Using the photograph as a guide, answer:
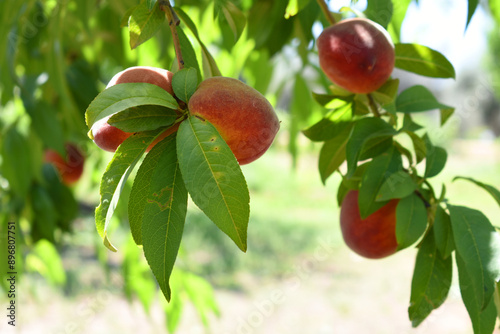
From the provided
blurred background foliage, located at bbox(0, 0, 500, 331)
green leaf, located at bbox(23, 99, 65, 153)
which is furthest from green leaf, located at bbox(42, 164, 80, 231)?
green leaf, located at bbox(23, 99, 65, 153)

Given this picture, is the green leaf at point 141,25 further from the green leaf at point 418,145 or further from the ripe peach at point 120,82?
the green leaf at point 418,145

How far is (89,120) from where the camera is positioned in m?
Answer: 0.36

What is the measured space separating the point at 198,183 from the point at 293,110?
0.92m

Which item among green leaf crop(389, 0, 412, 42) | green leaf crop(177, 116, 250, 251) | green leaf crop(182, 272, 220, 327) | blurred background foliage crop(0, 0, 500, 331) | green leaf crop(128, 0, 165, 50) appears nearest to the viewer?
green leaf crop(177, 116, 250, 251)

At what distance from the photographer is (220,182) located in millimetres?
344

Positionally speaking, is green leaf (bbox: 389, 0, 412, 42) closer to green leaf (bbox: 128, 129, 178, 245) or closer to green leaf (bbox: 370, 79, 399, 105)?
green leaf (bbox: 370, 79, 399, 105)

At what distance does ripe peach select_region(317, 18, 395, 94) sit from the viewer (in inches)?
20.2

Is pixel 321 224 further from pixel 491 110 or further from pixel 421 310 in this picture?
pixel 491 110

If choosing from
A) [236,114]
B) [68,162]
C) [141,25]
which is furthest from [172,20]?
[68,162]

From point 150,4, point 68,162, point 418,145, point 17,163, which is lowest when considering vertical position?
point 68,162

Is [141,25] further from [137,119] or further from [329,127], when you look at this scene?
[329,127]

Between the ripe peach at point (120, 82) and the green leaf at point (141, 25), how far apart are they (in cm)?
4

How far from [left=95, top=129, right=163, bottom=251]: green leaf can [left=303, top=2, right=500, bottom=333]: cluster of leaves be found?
0.22 metres

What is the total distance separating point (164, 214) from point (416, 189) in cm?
32
